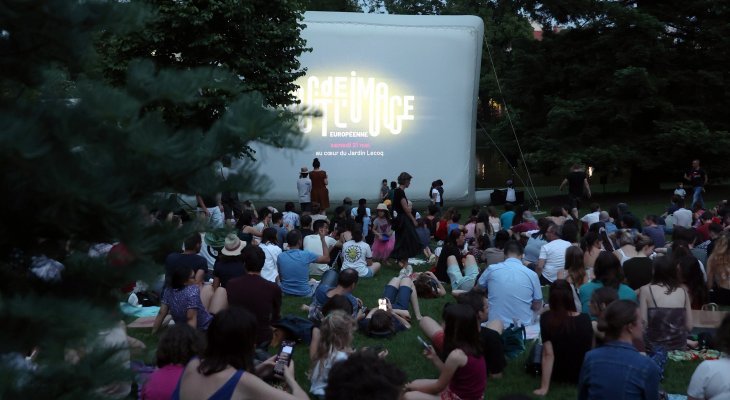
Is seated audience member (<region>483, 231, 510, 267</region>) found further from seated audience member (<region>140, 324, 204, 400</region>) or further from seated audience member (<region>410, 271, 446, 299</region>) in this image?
seated audience member (<region>140, 324, 204, 400</region>)

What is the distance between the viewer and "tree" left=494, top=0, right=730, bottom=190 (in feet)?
84.9

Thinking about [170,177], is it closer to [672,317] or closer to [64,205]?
[64,205]

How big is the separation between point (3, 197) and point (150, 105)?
33 cm

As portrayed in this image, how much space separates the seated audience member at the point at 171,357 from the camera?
17.3 feet

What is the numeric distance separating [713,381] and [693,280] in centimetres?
499

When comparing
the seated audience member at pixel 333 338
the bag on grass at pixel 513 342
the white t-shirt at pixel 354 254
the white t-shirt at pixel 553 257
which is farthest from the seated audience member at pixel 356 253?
the seated audience member at pixel 333 338

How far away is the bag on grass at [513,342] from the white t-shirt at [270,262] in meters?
3.84

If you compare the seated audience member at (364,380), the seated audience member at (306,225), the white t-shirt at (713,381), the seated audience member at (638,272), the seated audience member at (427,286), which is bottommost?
the seated audience member at (427,286)

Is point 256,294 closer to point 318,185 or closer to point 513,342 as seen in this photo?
point 513,342

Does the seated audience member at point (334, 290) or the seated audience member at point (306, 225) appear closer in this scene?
the seated audience member at point (334, 290)

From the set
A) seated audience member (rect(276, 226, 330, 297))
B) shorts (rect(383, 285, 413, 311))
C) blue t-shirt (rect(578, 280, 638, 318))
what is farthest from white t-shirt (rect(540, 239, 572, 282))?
seated audience member (rect(276, 226, 330, 297))

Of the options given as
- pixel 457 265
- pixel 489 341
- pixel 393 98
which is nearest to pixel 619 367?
pixel 489 341

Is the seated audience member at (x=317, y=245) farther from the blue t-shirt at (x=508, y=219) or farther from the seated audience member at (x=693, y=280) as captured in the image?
the seated audience member at (x=693, y=280)

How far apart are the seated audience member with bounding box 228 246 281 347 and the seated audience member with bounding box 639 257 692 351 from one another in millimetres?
3376
